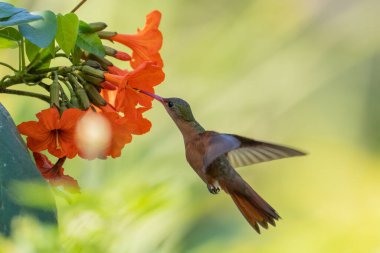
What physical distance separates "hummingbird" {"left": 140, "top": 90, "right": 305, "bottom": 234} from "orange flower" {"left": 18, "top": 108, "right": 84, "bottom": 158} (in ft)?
0.55

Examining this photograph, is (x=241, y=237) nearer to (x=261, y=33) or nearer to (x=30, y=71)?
(x=30, y=71)

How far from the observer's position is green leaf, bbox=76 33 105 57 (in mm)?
1056

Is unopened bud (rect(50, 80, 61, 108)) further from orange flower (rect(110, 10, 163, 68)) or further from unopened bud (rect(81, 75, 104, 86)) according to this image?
orange flower (rect(110, 10, 163, 68))

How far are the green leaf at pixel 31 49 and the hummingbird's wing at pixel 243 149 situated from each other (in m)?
0.33

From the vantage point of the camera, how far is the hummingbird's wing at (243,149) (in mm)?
1199

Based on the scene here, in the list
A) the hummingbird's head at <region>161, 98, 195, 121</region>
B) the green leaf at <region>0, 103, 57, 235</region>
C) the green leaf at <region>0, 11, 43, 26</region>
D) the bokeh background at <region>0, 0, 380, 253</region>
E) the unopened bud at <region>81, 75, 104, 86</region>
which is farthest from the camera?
the bokeh background at <region>0, 0, 380, 253</region>

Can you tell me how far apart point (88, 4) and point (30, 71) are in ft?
5.93

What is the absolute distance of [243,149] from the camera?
4.19ft

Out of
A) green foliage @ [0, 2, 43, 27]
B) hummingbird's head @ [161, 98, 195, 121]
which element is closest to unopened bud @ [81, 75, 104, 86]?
green foliage @ [0, 2, 43, 27]

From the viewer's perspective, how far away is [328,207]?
107 cm

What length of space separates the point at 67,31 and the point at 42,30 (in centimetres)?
8

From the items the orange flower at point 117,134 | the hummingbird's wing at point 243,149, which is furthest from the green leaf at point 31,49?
the hummingbird's wing at point 243,149

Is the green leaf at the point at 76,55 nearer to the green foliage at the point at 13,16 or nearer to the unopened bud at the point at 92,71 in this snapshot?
the unopened bud at the point at 92,71

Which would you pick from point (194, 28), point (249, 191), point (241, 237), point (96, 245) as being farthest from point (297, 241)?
point (194, 28)
